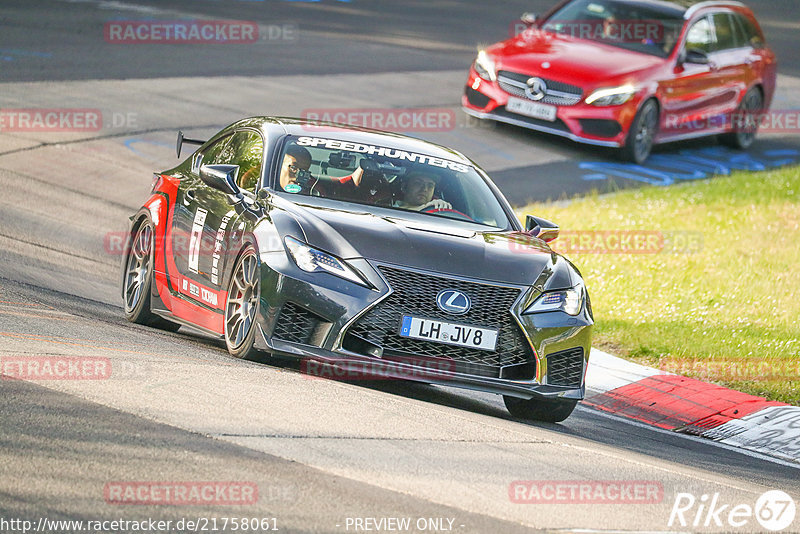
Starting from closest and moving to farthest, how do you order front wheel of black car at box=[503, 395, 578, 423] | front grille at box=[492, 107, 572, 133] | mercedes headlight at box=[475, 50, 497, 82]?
front wheel of black car at box=[503, 395, 578, 423]
front grille at box=[492, 107, 572, 133]
mercedes headlight at box=[475, 50, 497, 82]

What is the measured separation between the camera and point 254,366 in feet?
26.2

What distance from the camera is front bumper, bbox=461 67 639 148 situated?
19359 millimetres

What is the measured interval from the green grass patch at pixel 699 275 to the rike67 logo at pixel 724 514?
3.90 metres

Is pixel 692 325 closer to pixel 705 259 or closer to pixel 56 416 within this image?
pixel 705 259

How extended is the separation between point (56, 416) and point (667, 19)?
1653 centimetres

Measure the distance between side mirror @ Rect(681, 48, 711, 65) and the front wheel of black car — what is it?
41.3ft

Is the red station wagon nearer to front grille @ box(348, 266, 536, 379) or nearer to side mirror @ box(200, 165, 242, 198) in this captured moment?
side mirror @ box(200, 165, 242, 198)

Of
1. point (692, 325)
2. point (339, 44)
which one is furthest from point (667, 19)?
point (692, 325)

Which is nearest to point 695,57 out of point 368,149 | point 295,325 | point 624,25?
point 624,25

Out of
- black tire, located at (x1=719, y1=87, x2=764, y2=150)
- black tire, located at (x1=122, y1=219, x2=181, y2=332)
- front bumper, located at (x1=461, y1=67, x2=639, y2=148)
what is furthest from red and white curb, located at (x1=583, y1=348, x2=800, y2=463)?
black tire, located at (x1=719, y1=87, x2=764, y2=150)

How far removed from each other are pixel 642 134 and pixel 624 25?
78.3 inches

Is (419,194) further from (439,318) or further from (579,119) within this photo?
(579,119)

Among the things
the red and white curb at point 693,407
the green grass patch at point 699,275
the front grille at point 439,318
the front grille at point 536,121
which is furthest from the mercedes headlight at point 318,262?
the front grille at point 536,121

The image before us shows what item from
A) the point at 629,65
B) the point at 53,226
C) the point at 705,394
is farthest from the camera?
the point at 629,65
